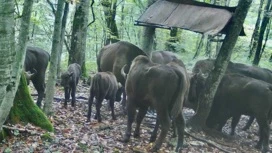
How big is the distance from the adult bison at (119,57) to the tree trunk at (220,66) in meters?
2.70

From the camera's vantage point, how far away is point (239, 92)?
36.8 feet

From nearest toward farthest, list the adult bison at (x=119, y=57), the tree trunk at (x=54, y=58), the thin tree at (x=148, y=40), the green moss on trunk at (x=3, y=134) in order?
the green moss on trunk at (x=3, y=134) → the tree trunk at (x=54, y=58) → the adult bison at (x=119, y=57) → the thin tree at (x=148, y=40)

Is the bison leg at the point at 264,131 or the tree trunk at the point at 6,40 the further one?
the bison leg at the point at 264,131

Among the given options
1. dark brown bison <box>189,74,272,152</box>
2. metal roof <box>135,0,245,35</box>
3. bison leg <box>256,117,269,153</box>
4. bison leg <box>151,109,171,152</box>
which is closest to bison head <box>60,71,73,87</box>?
metal roof <box>135,0,245,35</box>

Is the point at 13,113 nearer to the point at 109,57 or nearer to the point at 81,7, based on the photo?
the point at 109,57

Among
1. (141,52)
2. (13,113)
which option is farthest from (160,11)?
(13,113)

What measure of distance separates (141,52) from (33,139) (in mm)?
6266

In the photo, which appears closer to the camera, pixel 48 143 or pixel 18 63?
pixel 18 63

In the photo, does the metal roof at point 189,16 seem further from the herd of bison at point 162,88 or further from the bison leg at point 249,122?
the bison leg at point 249,122

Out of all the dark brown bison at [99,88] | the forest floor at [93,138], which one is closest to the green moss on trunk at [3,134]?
the forest floor at [93,138]

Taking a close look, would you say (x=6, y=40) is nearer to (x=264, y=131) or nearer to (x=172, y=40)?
(x=264, y=131)

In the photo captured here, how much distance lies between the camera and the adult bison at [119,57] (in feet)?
40.9

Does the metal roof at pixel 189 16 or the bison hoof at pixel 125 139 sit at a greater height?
the metal roof at pixel 189 16

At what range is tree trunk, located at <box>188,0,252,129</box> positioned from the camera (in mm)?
10148
